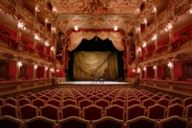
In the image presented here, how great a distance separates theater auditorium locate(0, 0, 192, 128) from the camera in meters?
5.70

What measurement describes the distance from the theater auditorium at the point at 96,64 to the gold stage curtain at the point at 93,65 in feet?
0.44

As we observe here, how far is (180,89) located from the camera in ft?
40.6

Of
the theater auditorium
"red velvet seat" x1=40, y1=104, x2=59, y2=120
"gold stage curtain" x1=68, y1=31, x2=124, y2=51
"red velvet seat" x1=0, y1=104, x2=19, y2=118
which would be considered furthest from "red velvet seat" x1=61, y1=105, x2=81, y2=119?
"gold stage curtain" x1=68, y1=31, x2=124, y2=51

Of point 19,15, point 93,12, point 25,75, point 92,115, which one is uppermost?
point 93,12

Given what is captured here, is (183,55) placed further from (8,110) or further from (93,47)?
(93,47)

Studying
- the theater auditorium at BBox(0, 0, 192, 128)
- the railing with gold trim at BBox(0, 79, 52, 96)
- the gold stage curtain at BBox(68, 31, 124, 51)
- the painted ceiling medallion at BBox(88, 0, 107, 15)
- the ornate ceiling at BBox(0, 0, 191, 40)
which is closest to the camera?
the theater auditorium at BBox(0, 0, 192, 128)

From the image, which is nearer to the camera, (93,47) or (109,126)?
(109,126)

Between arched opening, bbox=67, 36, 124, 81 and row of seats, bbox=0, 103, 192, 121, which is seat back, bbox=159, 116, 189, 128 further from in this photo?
arched opening, bbox=67, 36, 124, 81

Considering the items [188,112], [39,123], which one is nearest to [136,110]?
[188,112]

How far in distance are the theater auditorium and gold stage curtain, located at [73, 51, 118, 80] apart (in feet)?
0.44

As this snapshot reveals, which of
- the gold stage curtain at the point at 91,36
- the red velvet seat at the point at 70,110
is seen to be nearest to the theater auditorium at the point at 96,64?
the red velvet seat at the point at 70,110

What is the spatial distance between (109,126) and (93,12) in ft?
59.1

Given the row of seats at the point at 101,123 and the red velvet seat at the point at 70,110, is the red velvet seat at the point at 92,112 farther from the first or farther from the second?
the row of seats at the point at 101,123

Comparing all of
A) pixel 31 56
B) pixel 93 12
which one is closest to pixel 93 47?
pixel 93 12
